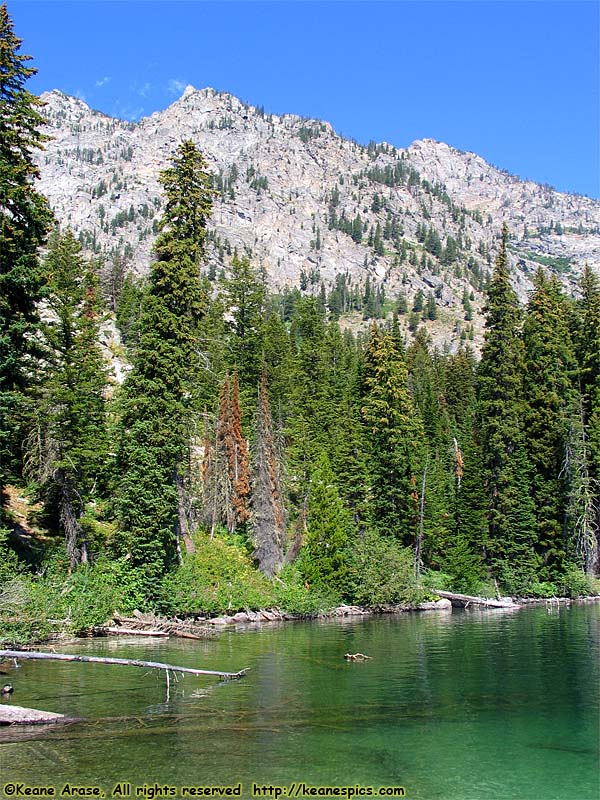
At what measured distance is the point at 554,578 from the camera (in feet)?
180

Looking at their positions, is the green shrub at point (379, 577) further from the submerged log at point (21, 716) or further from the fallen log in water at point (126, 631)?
the submerged log at point (21, 716)

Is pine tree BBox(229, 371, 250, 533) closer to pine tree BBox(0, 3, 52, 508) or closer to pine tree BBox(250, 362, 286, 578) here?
pine tree BBox(250, 362, 286, 578)

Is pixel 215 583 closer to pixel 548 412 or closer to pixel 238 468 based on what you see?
pixel 238 468

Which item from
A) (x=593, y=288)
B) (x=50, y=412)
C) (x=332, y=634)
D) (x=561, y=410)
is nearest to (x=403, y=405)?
(x=561, y=410)

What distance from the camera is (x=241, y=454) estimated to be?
52281mm

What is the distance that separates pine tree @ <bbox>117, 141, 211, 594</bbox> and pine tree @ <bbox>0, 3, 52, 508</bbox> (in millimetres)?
8929

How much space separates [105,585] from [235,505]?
744 inches

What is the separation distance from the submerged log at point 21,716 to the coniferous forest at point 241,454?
854 cm

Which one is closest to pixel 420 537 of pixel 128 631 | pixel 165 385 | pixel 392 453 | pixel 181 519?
pixel 392 453

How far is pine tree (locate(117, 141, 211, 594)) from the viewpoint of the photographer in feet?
115

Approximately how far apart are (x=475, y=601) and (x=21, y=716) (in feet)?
130

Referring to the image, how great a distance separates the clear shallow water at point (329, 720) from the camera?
13.7 m

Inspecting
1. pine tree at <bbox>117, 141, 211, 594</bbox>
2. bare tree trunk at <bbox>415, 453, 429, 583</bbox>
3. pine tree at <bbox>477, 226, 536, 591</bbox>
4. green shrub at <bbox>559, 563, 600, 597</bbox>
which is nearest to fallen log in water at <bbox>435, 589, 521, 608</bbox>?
bare tree trunk at <bbox>415, 453, 429, 583</bbox>

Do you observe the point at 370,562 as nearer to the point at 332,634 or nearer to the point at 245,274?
the point at 332,634
